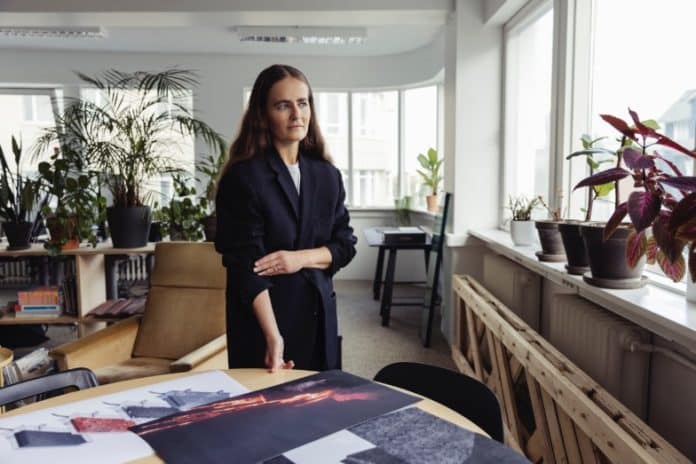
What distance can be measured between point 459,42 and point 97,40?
13.9 feet

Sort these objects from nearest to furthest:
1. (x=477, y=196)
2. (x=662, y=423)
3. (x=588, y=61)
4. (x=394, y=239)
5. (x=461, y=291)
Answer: (x=662, y=423)
(x=588, y=61)
(x=461, y=291)
(x=477, y=196)
(x=394, y=239)

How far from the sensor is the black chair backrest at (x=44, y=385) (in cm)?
140

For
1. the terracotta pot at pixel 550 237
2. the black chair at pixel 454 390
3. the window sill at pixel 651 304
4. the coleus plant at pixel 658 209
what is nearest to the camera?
the coleus plant at pixel 658 209

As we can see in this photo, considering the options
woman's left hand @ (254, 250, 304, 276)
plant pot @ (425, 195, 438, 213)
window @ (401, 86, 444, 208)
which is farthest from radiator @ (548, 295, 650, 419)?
window @ (401, 86, 444, 208)

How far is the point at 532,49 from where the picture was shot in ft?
12.0

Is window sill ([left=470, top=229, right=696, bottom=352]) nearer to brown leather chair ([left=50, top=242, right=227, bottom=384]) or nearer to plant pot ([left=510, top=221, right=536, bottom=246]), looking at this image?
plant pot ([left=510, top=221, right=536, bottom=246])

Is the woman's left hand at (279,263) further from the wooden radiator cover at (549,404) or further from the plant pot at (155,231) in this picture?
the plant pot at (155,231)

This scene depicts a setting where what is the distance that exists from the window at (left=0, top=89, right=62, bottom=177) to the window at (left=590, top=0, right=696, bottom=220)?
6.49 metres

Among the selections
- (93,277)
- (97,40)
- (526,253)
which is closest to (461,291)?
(526,253)

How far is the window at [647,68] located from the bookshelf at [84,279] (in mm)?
2652

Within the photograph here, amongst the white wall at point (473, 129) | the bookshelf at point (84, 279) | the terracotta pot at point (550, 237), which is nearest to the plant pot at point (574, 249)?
the terracotta pot at point (550, 237)

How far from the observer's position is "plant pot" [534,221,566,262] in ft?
7.97

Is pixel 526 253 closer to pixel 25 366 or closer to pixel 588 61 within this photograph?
pixel 588 61

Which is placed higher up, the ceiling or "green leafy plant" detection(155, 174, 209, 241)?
the ceiling
